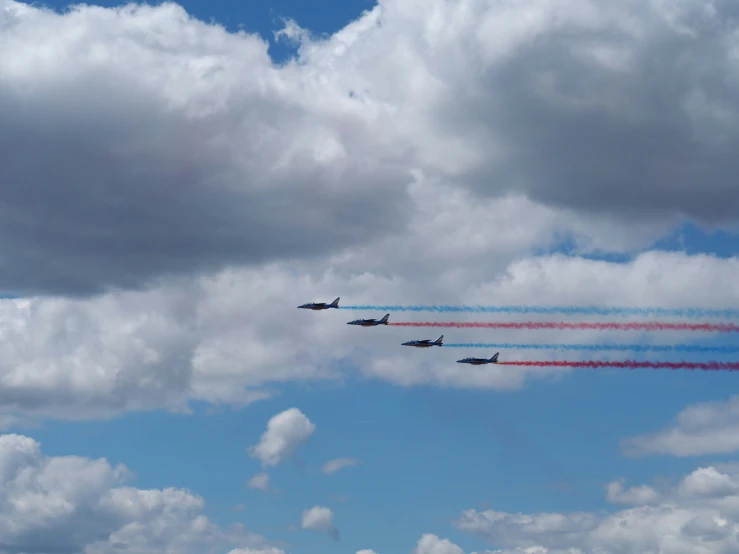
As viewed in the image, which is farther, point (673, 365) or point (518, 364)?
→ point (518, 364)

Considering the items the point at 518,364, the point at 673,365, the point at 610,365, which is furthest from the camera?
the point at 518,364

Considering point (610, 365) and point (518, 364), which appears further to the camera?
point (518, 364)

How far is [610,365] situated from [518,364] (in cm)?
3822

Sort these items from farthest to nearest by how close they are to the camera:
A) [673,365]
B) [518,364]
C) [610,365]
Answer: [518,364], [610,365], [673,365]

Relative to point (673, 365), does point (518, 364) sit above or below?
above

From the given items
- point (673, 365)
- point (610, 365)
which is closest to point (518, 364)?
point (610, 365)

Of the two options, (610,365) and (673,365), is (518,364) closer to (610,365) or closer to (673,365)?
(610,365)

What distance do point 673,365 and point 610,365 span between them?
57.4 feet

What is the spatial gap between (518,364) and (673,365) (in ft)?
183

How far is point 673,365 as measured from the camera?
5748 inches

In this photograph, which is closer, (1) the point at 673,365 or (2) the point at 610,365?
(1) the point at 673,365

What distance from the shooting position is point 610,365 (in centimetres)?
16238
